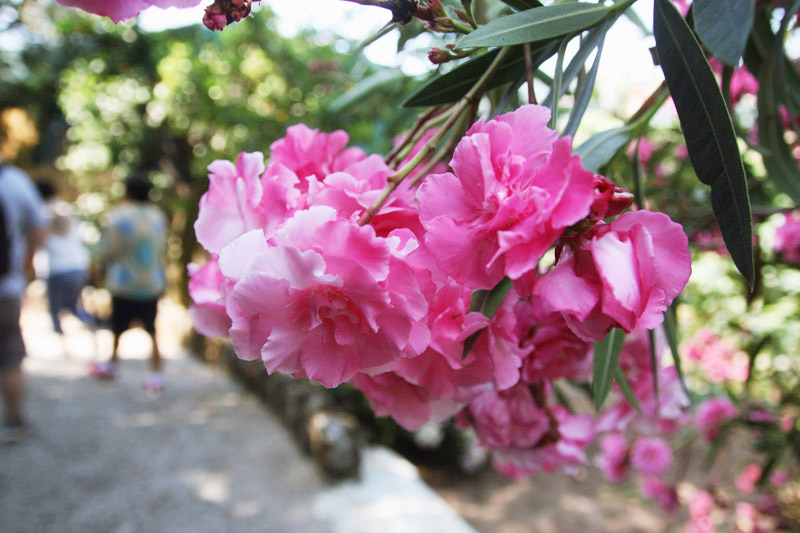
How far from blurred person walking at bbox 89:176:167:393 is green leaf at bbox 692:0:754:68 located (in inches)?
146

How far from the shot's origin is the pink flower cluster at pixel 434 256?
32 centimetres

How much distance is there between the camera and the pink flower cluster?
1.07 ft

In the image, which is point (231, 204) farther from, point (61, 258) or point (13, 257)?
point (61, 258)

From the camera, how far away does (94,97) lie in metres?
6.36

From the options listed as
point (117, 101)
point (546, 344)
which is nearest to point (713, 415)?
point (546, 344)

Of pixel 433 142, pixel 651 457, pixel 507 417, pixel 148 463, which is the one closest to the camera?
pixel 433 142

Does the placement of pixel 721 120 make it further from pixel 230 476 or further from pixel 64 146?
pixel 64 146

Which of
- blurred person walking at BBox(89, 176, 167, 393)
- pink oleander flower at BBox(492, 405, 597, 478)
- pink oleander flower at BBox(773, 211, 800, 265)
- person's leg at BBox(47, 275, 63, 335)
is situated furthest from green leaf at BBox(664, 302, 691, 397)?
person's leg at BBox(47, 275, 63, 335)

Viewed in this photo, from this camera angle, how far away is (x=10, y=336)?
2.51 metres

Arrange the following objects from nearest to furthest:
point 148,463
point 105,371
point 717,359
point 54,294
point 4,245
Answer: point 4,245, point 148,463, point 717,359, point 105,371, point 54,294

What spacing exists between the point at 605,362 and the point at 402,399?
0.64ft

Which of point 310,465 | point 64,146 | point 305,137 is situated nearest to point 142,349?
point 310,465

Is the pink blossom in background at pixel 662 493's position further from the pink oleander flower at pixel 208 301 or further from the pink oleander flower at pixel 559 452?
the pink oleander flower at pixel 208 301

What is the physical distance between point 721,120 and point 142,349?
5.98 metres
